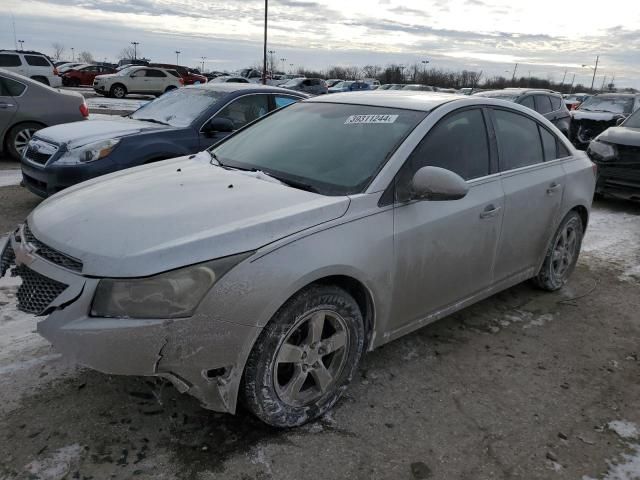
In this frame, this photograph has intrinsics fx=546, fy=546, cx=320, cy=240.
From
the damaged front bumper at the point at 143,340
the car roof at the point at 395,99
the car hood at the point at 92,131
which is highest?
the car roof at the point at 395,99

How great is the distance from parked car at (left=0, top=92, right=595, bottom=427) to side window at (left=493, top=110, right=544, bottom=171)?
0.02 m

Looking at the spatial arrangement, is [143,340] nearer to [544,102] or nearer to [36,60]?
[544,102]

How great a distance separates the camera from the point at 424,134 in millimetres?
3248

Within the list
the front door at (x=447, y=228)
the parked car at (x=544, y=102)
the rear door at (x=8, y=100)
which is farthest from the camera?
the parked car at (x=544, y=102)

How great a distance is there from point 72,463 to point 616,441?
267cm

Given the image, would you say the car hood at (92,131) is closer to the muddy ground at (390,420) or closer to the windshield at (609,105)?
the muddy ground at (390,420)

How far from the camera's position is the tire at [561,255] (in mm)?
4535

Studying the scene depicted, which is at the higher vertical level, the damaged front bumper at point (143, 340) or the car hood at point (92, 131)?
the car hood at point (92, 131)

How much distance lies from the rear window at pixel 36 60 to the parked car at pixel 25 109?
52.9 ft

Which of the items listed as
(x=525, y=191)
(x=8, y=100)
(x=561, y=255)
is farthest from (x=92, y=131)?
(x=561, y=255)

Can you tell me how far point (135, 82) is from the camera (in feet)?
93.7

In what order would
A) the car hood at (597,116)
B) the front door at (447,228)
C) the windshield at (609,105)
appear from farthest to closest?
the windshield at (609,105)
the car hood at (597,116)
the front door at (447,228)

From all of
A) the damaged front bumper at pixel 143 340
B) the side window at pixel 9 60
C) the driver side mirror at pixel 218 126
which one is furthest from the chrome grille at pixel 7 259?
the side window at pixel 9 60

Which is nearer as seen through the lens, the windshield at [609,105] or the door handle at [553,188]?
the door handle at [553,188]
